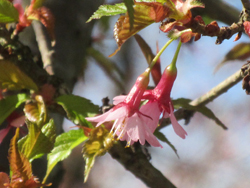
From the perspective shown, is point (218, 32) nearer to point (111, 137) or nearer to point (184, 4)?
point (184, 4)

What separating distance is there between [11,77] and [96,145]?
0.27 meters

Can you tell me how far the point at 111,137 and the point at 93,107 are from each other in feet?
0.43

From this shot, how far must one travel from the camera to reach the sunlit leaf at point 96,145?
0.61m

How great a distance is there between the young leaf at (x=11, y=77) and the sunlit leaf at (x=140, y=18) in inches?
13.6

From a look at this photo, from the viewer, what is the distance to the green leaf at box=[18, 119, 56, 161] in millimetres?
543

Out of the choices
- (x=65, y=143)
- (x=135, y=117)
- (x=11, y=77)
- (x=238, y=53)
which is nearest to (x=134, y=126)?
(x=135, y=117)

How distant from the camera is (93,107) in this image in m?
0.73

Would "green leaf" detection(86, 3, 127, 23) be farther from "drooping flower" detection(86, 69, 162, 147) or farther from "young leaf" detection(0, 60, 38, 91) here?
"young leaf" detection(0, 60, 38, 91)

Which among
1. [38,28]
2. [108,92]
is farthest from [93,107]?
[108,92]

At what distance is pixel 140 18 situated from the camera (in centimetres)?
47

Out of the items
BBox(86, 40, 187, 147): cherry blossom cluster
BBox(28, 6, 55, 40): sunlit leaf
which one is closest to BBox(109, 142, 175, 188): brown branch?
BBox(86, 40, 187, 147): cherry blossom cluster

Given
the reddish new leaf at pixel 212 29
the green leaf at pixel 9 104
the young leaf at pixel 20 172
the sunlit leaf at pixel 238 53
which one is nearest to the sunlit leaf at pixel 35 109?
the green leaf at pixel 9 104

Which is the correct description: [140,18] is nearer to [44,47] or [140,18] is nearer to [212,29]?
[212,29]

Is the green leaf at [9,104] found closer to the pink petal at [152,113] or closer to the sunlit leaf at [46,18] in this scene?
the sunlit leaf at [46,18]
